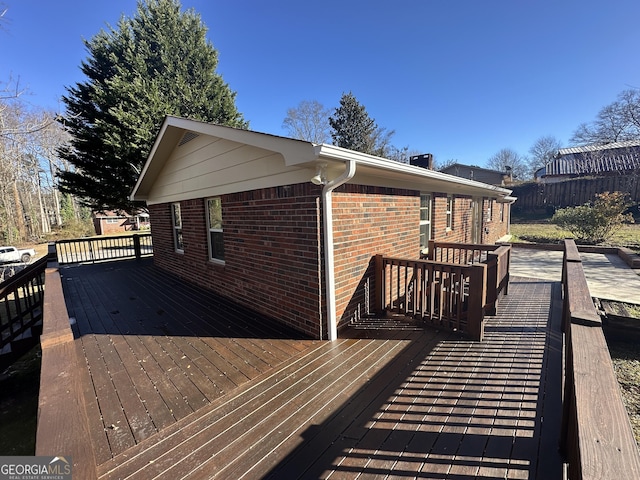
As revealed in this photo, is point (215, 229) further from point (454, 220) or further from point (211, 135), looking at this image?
point (454, 220)

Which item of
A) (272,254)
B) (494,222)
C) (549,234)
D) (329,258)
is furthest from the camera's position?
(549,234)

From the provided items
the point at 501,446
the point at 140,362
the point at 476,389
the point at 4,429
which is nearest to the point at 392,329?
the point at 476,389

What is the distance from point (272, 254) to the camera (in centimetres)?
435

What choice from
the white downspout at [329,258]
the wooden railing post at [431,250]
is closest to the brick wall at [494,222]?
the wooden railing post at [431,250]

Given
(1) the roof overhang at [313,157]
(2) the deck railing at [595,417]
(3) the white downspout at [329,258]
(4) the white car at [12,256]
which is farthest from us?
(4) the white car at [12,256]

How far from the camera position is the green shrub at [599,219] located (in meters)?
11.4

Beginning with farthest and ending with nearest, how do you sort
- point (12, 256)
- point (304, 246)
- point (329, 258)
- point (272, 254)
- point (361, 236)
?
1. point (12, 256)
2. point (272, 254)
3. point (361, 236)
4. point (304, 246)
5. point (329, 258)

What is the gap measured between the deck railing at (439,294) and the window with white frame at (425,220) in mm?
2059

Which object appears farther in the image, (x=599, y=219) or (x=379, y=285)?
(x=599, y=219)

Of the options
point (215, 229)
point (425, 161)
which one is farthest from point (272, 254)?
point (425, 161)

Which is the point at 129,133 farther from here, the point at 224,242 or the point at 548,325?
the point at 548,325

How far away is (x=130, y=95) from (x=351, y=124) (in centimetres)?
1831

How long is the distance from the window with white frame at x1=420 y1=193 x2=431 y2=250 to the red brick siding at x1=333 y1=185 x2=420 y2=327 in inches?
49.7

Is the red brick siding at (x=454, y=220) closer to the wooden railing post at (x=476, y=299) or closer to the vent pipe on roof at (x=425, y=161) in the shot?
the vent pipe on roof at (x=425, y=161)
